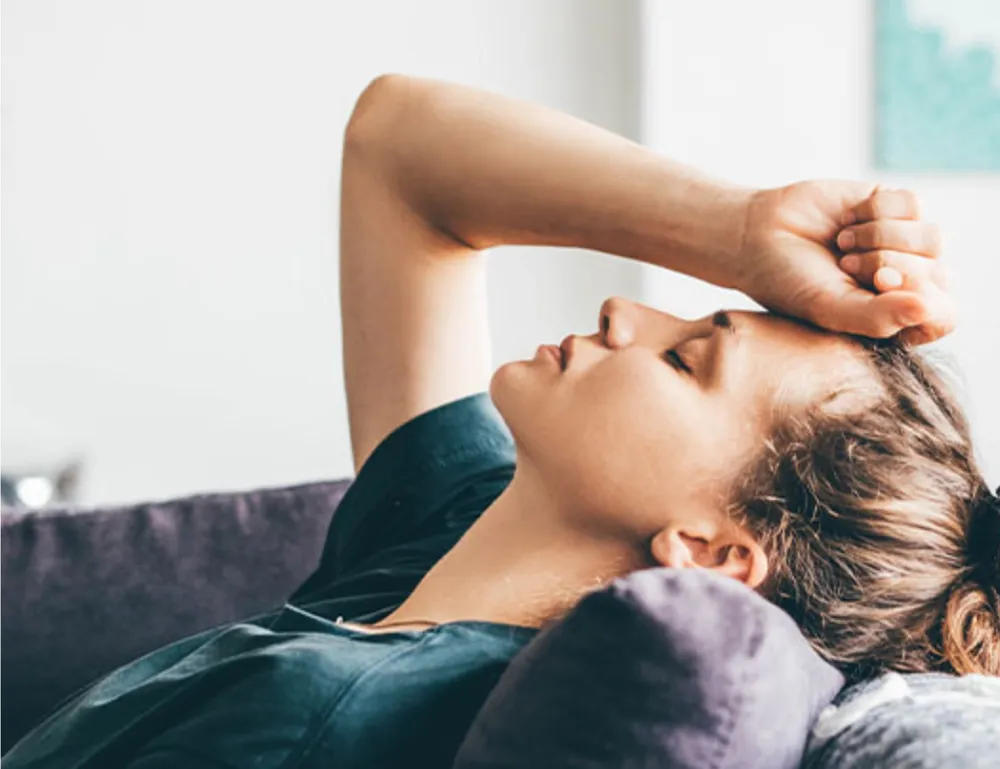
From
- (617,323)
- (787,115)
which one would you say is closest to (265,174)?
(787,115)

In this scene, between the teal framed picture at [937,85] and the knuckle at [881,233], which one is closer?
the knuckle at [881,233]

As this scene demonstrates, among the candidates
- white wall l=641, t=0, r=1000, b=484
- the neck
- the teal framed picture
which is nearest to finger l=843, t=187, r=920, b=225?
the neck

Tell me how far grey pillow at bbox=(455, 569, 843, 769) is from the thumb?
0.34m

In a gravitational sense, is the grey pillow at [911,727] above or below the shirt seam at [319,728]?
above

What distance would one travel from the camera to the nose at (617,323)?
107 cm

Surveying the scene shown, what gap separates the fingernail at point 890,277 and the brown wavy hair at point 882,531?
0.33 ft

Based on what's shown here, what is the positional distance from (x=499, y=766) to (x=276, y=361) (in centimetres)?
196

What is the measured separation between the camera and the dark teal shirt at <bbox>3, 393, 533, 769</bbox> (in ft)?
2.65

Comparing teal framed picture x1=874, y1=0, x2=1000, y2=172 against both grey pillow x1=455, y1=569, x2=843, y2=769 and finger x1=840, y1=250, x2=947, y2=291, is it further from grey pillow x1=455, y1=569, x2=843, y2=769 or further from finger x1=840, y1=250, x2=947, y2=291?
grey pillow x1=455, y1=569, x2=843, y2=769

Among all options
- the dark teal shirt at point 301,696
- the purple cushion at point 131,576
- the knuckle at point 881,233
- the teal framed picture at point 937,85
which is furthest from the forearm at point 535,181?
the teal framed picture at point 937,85

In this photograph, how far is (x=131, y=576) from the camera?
1.46m

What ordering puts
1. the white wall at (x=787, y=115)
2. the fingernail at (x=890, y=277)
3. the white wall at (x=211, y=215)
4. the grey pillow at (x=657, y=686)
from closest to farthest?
the grey pillow at (x=657, y=686) < the fingernail at (x=890, y=277) < the white wall at (x=787, y=115) < the white wall at (x=211, y=215)

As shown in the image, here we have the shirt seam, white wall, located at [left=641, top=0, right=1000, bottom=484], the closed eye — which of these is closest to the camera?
the shirt seam

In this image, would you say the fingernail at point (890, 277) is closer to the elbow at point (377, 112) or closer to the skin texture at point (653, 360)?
the skin texture at point (653, 360)
